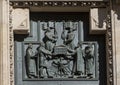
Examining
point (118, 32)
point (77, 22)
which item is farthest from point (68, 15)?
point (118, 32)

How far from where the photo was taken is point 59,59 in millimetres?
12141

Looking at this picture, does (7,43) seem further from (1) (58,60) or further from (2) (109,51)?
(2) (109,51)

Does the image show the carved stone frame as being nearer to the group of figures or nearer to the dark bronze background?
the dark bronze background

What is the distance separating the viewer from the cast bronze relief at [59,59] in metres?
12.1

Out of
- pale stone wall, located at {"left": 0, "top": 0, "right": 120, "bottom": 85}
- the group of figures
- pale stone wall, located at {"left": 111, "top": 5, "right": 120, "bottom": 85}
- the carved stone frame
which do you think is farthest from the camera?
the group of figures

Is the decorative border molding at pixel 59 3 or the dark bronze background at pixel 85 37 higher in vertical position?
the decorative border molding at pixel 59 3

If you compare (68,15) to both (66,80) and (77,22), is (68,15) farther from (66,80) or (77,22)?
(66,80)

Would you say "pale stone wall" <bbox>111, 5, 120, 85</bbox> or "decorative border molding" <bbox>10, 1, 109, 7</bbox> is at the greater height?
"decorative border molding" <bbox>10, 1, 109, 7</bbox>

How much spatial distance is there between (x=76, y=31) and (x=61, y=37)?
301 millimetres

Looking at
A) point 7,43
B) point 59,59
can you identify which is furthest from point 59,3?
point 7,43

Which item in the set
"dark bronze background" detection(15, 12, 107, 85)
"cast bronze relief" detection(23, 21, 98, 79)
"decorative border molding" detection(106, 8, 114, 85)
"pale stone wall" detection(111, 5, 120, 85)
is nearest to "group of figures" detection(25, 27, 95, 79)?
"cast bronze relief" detection(23, 21, 98, 79)

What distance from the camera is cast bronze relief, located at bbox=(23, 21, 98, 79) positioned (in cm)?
1209

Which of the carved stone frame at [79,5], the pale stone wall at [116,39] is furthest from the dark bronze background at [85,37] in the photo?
the pale stone wall at [116,39]

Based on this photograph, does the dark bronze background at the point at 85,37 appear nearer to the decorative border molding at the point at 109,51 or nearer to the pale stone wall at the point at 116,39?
the decorative border molding at the point at 109,51
